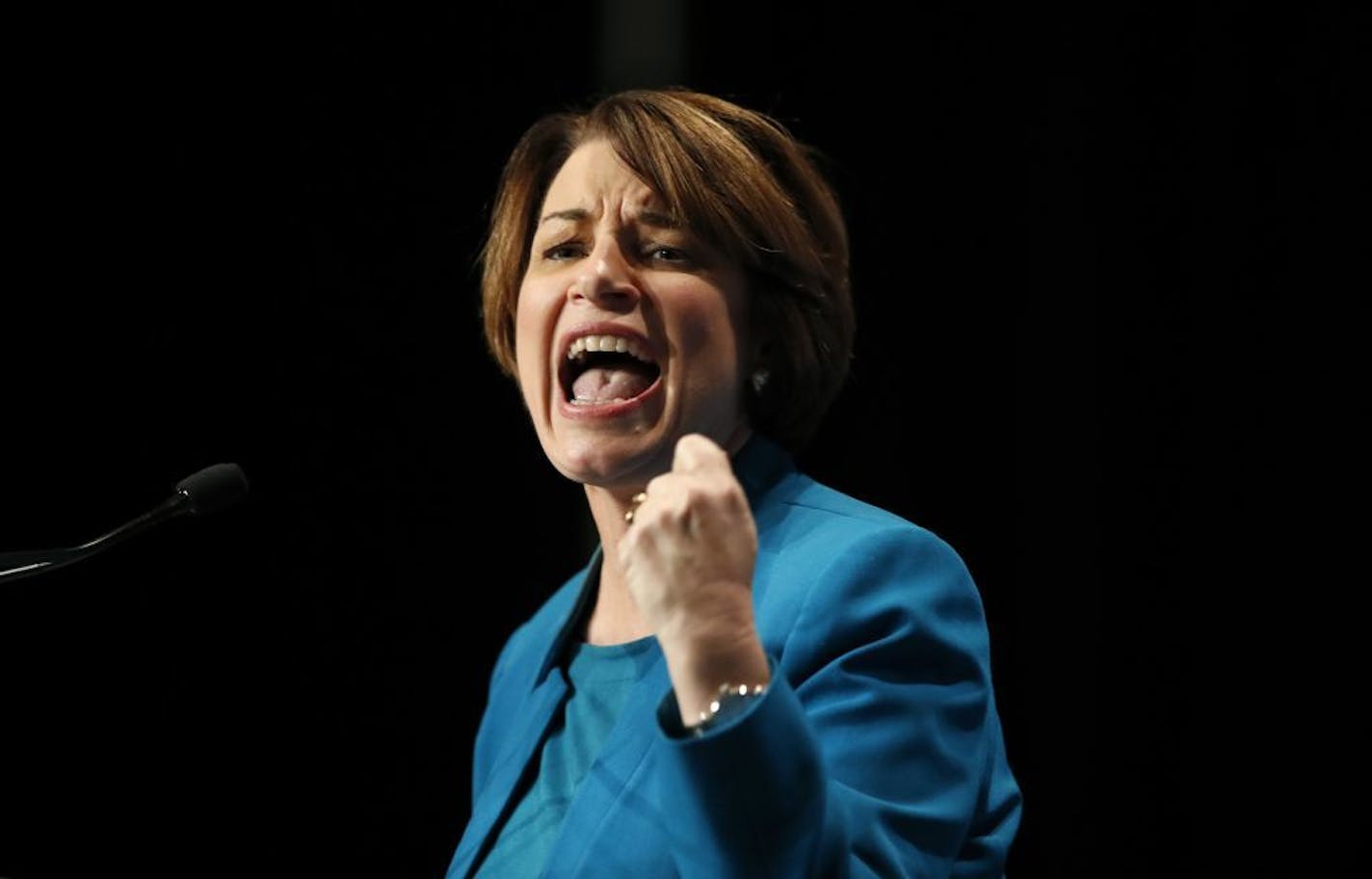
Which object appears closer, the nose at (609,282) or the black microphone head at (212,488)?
the black microphone head at (212,488)

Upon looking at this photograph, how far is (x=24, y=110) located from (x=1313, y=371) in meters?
1.82

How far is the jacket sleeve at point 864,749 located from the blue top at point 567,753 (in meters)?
0.24

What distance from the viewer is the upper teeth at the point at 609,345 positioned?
1.37 m

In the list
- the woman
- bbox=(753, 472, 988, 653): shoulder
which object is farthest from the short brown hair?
bbox=(753, 472, 988, 653): shoulder

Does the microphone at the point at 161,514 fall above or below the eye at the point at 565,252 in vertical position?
below

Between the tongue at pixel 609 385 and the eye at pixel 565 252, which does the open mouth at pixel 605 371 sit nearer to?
the tongue at pixel 609 385

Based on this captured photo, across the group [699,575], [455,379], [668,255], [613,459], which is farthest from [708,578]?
[455,379]

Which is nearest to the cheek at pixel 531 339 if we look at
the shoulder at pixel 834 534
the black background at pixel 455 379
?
the shoulder at pixel 834 534

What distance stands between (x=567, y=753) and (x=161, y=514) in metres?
0.44

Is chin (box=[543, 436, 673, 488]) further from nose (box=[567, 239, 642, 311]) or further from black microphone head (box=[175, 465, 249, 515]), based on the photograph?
black microphone head (box=[175, 465, 249, 515])

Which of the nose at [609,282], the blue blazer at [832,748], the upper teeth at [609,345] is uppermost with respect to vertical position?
the nose at [609,282]

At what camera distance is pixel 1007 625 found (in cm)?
218

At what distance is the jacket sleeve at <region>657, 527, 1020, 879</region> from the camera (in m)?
0.97

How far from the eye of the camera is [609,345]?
54.3 inches
